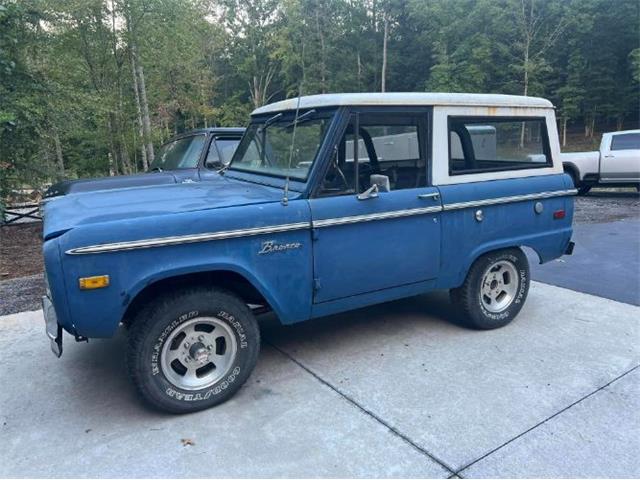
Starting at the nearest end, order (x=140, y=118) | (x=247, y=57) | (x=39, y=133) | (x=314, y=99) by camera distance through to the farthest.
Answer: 1. (x=314, y=99)
2. (x=39, y=133)
3. (x=140, y=118)
4. (x=247, y=57)

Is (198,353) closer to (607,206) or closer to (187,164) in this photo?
(187,164)

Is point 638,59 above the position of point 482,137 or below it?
above

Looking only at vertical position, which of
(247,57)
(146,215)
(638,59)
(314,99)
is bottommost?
(146,215)

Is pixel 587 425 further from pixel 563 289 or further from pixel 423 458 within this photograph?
pixel 563 289

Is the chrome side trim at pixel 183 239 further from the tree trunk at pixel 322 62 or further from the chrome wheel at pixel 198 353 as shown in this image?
the tree trunk at pixel 322 62

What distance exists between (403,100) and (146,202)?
195 centimetres

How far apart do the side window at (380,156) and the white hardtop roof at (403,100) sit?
0.11 metres

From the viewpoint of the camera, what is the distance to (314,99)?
3.51 meters

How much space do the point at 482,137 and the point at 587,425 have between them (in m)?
2.30

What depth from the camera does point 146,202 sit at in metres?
3.23

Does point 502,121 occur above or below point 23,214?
above

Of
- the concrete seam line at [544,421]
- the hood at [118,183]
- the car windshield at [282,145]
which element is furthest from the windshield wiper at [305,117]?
the hood at [118,183]

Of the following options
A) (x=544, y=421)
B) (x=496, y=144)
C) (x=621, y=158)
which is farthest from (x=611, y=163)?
(x=544, y=421)

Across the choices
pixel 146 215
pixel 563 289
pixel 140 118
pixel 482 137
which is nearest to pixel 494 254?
pixel 482 137
